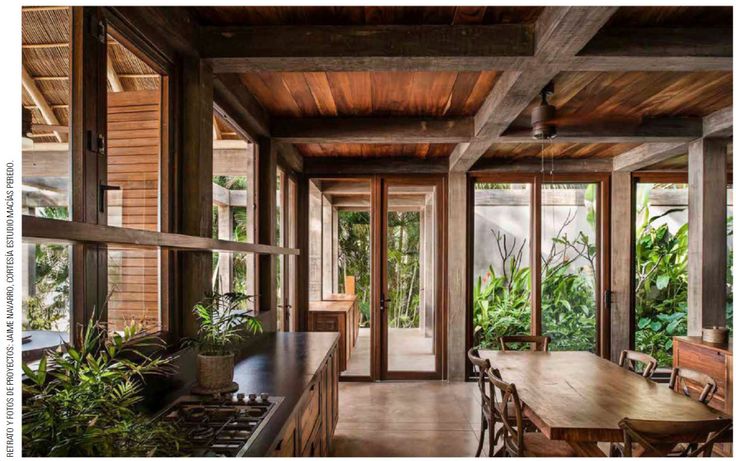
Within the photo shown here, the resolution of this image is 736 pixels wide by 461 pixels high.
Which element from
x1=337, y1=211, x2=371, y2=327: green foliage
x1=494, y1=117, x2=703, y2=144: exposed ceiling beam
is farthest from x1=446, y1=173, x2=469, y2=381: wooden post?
x1=494, y1=117, x2=703, y2=144: exposed ceiling beam

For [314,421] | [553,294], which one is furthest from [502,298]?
[314,421]

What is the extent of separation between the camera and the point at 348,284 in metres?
6.09

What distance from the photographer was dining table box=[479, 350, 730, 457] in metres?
2.22

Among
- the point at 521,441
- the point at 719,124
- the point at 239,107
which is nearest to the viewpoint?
the point at 521,441

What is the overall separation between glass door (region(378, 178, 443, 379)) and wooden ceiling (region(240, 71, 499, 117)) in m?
1.98

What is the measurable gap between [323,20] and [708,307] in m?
4.03

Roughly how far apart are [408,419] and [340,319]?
1.58 metres

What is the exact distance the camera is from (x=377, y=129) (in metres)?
4.00

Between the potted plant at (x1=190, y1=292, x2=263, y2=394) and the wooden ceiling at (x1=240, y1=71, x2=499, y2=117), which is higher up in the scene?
the wooden ceiling at (x1=240, y1=71, x2=499, y2=117)

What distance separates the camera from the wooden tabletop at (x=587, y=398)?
222 cm

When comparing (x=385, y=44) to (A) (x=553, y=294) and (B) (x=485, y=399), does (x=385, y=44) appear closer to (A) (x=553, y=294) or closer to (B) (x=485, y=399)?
(B) (x=485, y=399)

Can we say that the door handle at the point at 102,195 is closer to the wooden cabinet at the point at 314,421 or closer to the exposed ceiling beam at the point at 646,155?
the wooden cabinet at the point at 314,421

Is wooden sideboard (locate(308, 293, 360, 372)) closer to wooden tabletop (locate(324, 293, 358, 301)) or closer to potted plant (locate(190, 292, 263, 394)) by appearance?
wooden tabletop (locate(324, 293, 358, 301))

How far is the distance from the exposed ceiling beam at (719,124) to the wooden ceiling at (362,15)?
99.0 inches
